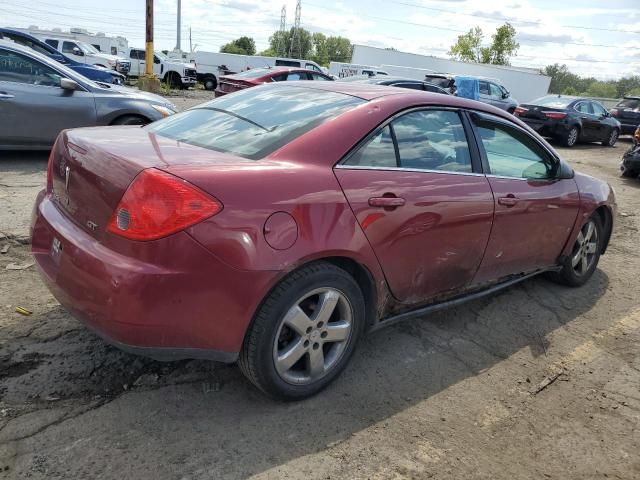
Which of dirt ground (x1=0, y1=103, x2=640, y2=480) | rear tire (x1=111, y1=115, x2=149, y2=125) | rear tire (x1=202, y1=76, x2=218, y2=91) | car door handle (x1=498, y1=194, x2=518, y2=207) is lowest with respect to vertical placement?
rear tire (x1=202, y1=76, x2=218, y2=91)

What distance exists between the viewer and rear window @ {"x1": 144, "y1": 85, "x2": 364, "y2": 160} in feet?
9.14

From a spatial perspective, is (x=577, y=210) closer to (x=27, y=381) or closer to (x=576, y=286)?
(x=576, y=286)

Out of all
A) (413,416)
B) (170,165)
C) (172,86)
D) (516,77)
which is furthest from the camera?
(516,77)

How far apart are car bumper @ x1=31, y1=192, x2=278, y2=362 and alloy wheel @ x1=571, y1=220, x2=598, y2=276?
3224mm

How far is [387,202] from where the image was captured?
2.82m

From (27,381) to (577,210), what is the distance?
12.9 ft

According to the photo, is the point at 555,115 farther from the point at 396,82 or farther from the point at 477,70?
the point at 477,70

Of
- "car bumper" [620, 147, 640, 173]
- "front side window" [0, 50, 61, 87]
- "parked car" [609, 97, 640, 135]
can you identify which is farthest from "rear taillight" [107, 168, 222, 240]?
"parked car" [609, 97, 640, 135]

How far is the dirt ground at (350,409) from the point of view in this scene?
2.31 m

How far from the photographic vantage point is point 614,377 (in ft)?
11.0

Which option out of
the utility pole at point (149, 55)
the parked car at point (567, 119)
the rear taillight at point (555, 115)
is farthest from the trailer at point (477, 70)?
the rear taillight at point (555, 115)

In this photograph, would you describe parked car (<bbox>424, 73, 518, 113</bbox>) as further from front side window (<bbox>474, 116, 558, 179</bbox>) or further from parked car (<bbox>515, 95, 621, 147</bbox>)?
front side window (<bbox>474, 116, 558, 179</bbox>)

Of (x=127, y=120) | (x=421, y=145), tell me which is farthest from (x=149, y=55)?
(x=421, y=145)

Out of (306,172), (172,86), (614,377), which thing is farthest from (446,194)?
(172,86)
